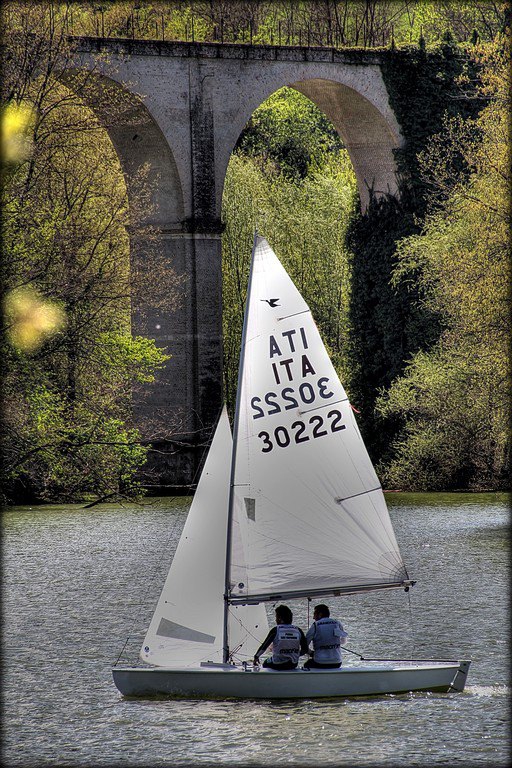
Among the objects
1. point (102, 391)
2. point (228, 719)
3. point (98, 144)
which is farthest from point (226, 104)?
point (228, 719)

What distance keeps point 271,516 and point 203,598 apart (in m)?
1.18

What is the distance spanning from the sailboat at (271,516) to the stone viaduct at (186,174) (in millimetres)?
24234

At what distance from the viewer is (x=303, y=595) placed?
16.2 meters

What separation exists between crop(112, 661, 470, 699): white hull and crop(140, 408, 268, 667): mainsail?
0.46 m

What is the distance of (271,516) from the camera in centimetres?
1648

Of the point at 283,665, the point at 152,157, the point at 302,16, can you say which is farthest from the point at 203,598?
the point at 302,16

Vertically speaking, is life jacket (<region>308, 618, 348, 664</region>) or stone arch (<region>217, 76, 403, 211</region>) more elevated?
stone arch (<region>217, 76, 403, 211</region>)

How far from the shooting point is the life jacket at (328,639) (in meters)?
15.1

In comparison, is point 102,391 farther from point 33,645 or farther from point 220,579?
point 220,579

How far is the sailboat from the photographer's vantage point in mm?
16219

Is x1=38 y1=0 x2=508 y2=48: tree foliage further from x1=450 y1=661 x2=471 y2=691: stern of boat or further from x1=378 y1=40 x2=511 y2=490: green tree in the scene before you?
x1=450 y1=661 x2=471 y2=691: stern of boat

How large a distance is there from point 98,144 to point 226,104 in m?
6.53

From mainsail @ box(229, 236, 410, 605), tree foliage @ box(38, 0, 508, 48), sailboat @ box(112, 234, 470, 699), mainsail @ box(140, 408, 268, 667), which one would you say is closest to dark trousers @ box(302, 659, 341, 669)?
sailboat @ box(112, 234, 470, 699)

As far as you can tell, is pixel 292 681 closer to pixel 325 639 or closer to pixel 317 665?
pixel 317 665
